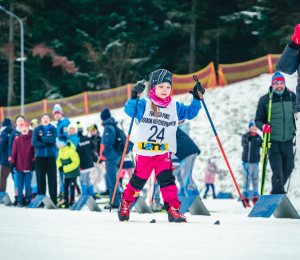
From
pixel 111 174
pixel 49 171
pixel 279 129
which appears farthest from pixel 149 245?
pixel 49 171

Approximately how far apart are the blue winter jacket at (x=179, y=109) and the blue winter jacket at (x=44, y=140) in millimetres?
4014

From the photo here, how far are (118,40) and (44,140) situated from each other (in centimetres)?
2117

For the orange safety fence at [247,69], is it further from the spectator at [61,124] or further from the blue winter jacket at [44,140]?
the blue winter jacket at [44,140]

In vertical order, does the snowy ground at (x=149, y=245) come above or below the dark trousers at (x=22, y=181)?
above

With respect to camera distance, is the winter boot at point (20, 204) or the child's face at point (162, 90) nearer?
the child's face at point (162, 90)

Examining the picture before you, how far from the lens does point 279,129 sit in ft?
20.8

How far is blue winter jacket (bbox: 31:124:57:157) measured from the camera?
323 inches

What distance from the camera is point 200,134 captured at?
1559 cm

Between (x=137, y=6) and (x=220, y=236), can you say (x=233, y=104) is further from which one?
(x=137, y=6)

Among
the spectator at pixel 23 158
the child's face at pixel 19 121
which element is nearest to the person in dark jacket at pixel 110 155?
the spectator at pixel 23 158

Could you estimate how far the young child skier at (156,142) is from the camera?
14.7 feet

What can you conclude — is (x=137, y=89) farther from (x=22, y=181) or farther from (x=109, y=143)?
(x=22, y=181)

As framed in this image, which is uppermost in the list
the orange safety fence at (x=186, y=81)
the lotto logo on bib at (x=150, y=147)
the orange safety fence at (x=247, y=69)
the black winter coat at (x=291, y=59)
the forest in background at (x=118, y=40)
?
the forest in background at (x=118, y=40)

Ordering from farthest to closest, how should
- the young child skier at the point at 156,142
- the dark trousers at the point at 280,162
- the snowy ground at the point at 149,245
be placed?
the dark trousers at the point at 280,162 < the young child skier at the point at 156,142 < the snowy ground at the point at 149,245
